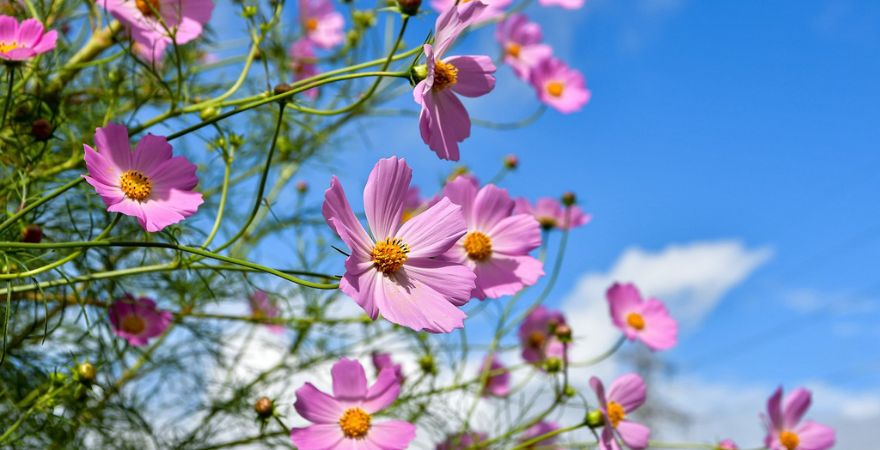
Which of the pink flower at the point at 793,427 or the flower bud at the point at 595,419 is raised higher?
the pink flower at the point at 793,427

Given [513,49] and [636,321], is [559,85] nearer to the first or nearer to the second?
[513,49]

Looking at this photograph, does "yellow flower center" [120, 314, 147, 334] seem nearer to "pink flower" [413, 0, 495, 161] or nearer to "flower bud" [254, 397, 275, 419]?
"flower bud" [254, 397, 275, 419]

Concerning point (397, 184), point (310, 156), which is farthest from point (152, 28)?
point (310, 156)

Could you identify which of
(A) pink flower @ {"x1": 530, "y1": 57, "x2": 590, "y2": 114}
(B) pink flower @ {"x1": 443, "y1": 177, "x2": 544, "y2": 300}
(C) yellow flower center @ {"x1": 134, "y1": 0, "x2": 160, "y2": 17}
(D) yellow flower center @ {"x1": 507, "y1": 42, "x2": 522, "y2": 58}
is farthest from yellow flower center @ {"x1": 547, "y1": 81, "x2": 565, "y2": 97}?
(C) yellow flower center @ {"x1": 134, "y1": 0, "x2": 160, "y2": 17}

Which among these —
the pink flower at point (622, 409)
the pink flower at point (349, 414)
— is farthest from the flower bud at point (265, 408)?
the pink flower at point (622, 409)

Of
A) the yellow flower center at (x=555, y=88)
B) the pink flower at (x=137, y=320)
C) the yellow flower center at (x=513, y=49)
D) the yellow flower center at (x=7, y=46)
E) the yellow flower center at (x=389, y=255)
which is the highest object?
the yellow flower center at (x=513, y=49)

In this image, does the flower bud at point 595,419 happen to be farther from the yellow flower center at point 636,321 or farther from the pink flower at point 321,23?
the pink flower at point 321,23

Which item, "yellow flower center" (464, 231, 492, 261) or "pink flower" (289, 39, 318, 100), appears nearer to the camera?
"yellow flower center" (464, 231, 492, 261)
